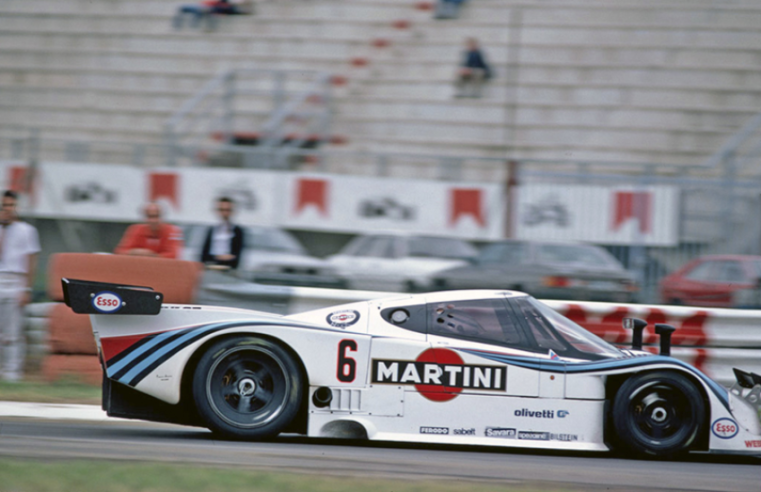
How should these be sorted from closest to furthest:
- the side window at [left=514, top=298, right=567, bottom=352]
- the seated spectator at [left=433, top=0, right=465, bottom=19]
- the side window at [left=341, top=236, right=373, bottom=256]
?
the side window at [left=514, top=298, right=567, bottom=352] → the side window at [left=341, top=236, right=373, bottom=256] → the seated spectator at [left=433, top=0, right=465, bottom=19]

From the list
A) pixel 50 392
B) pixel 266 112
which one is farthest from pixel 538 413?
pixel 266 112

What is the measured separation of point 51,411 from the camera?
6598 mm

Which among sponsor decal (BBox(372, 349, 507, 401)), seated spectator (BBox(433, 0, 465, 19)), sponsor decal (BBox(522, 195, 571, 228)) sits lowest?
sponsor decal (BBox(372, 349, 507, 401))

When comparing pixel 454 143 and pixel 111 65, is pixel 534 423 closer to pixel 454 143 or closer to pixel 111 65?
pixel 454 143

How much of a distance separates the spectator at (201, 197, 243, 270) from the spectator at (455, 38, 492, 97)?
936cm

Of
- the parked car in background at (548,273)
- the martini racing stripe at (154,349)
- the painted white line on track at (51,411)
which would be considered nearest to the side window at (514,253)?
the parked car in background at (548,273)

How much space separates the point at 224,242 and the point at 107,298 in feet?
8.99

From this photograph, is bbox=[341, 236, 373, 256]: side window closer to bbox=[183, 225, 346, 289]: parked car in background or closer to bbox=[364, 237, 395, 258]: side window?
bbox=[364, 237, 395, 258]: side window

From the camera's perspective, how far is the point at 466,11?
60.3 feet

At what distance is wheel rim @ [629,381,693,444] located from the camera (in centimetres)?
556

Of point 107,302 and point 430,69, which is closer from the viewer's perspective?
point 107,302

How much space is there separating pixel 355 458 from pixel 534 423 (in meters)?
1.09

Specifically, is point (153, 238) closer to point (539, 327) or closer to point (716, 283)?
point (539, 327)

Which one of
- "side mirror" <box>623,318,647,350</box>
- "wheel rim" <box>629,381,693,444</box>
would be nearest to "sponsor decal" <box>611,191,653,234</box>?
"side mirror" <box>623,318,647,350</box>
